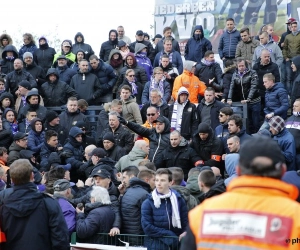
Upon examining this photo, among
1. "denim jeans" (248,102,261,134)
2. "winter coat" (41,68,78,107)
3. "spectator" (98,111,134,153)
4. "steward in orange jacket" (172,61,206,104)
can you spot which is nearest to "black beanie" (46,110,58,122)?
"spectator" (98,111,134,153)

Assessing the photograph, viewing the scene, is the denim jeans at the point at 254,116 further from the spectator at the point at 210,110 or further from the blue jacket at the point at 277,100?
the spectator at the point at 210,110

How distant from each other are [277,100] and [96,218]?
7.09 meters

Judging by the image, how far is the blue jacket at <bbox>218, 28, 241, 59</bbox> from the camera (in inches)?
774

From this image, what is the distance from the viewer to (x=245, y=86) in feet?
54.3

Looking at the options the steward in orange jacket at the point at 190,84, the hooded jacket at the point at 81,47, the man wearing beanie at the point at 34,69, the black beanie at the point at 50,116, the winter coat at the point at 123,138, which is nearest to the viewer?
the winter coat at the point at 123,138

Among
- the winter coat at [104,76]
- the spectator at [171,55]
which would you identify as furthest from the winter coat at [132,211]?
the spectator at [171,55]

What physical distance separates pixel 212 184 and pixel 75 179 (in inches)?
179

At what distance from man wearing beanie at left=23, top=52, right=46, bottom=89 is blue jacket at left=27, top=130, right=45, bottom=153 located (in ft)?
11.9

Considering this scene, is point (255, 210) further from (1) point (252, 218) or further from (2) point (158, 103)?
(2) point (158, 103)

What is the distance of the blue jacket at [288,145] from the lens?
41.4 feet

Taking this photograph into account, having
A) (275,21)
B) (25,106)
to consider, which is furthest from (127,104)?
(275,21)

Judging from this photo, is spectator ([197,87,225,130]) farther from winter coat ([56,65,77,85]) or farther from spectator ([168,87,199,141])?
winter coat ([56,65,77,85])

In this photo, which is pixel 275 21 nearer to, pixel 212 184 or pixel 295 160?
pixel 295 160

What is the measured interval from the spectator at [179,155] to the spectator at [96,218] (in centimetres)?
366
